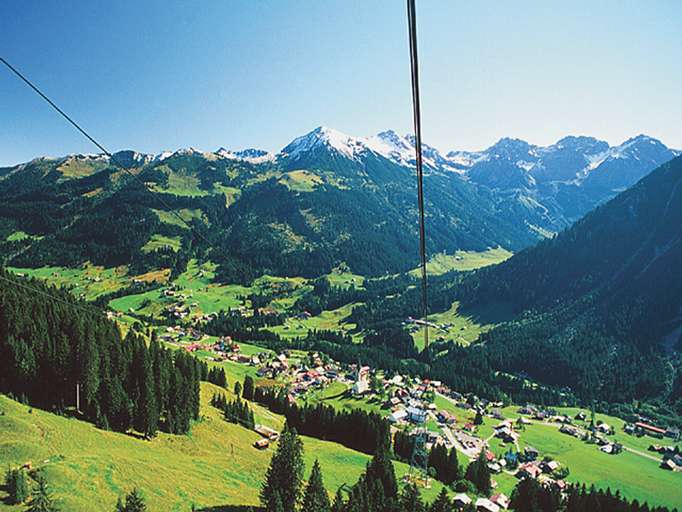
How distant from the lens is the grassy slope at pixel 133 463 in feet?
101

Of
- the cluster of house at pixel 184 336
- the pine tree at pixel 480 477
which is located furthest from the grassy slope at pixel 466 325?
the pine tree at pixel 480 477

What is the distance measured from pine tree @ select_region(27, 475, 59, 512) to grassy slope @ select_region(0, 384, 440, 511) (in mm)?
630

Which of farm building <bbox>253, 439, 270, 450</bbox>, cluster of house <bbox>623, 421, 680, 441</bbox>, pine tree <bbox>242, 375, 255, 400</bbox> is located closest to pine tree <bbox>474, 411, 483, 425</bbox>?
cluster of house <bbox>623, 421, 680, 441</bbox>

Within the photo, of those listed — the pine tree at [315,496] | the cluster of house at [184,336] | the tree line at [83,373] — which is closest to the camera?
the pine tree at [315,496]

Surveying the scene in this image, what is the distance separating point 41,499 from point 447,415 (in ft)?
269

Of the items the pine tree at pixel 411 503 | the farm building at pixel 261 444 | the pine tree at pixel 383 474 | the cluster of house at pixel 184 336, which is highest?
the pine tree at pixel 411 503

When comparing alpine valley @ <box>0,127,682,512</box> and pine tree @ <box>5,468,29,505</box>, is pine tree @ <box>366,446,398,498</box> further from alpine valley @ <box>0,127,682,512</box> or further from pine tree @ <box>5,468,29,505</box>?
pine tree @ <box>5,468,29,505</box>

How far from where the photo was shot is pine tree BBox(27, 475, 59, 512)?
2470 cm

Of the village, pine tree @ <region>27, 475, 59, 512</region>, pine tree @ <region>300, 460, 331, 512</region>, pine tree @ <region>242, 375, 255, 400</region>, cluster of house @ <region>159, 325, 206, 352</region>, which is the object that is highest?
pine tree @ <region>27, 475, 59, 512</region>

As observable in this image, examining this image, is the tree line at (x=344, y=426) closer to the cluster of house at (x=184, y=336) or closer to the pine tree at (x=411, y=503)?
the pine tree at (x=411, y=503)

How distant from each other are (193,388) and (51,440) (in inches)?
857

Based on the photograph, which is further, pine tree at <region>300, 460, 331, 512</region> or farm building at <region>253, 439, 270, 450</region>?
farm building at <region>253, 439, 270, 450</region>

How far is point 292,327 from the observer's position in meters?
171

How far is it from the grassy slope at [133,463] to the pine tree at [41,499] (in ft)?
2.07
